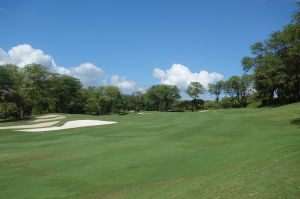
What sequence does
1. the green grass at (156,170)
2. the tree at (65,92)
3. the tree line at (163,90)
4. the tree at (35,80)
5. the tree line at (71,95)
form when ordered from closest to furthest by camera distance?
the green grass at (156,170)
the tree line at (163,90)
the tree line at (71,95)
the tree at (35,80)
the tree at (65,92)

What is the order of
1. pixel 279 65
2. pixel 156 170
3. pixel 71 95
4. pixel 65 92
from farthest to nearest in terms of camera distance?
1. pixel 71 95
2. pixel 65 92
3. pixel 279 65
4. pixel 156 170

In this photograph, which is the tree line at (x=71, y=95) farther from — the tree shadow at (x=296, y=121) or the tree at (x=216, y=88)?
the tree shadow at (x=296, y=121)

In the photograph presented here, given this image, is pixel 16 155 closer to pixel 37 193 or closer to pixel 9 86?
pixel 37 193

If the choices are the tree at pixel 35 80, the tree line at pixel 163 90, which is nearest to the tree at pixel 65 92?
the tree line at pixel 163 90

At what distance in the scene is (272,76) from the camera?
6538 cm

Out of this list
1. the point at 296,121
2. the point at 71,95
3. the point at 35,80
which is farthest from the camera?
the point at 71,95

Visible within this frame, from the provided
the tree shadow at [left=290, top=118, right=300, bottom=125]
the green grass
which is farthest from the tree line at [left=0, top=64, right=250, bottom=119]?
the tree shadow at [left=290, top=118, right=300, bottom=125]

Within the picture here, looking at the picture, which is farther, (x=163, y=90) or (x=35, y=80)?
(x=163, y=90)

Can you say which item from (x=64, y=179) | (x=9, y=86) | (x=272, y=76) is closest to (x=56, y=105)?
(x=9, y=86)

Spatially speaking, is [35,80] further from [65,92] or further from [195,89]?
[195,89]

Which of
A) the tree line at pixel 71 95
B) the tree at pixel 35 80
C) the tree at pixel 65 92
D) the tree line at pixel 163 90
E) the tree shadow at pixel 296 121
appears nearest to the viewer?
the tree shadow at pixel 296 121

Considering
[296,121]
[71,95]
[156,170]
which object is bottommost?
[156,170]

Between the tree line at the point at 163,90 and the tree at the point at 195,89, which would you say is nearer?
the tree line at the point at 163,90

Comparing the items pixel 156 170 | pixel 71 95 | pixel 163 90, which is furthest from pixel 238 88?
pixel 156 170
